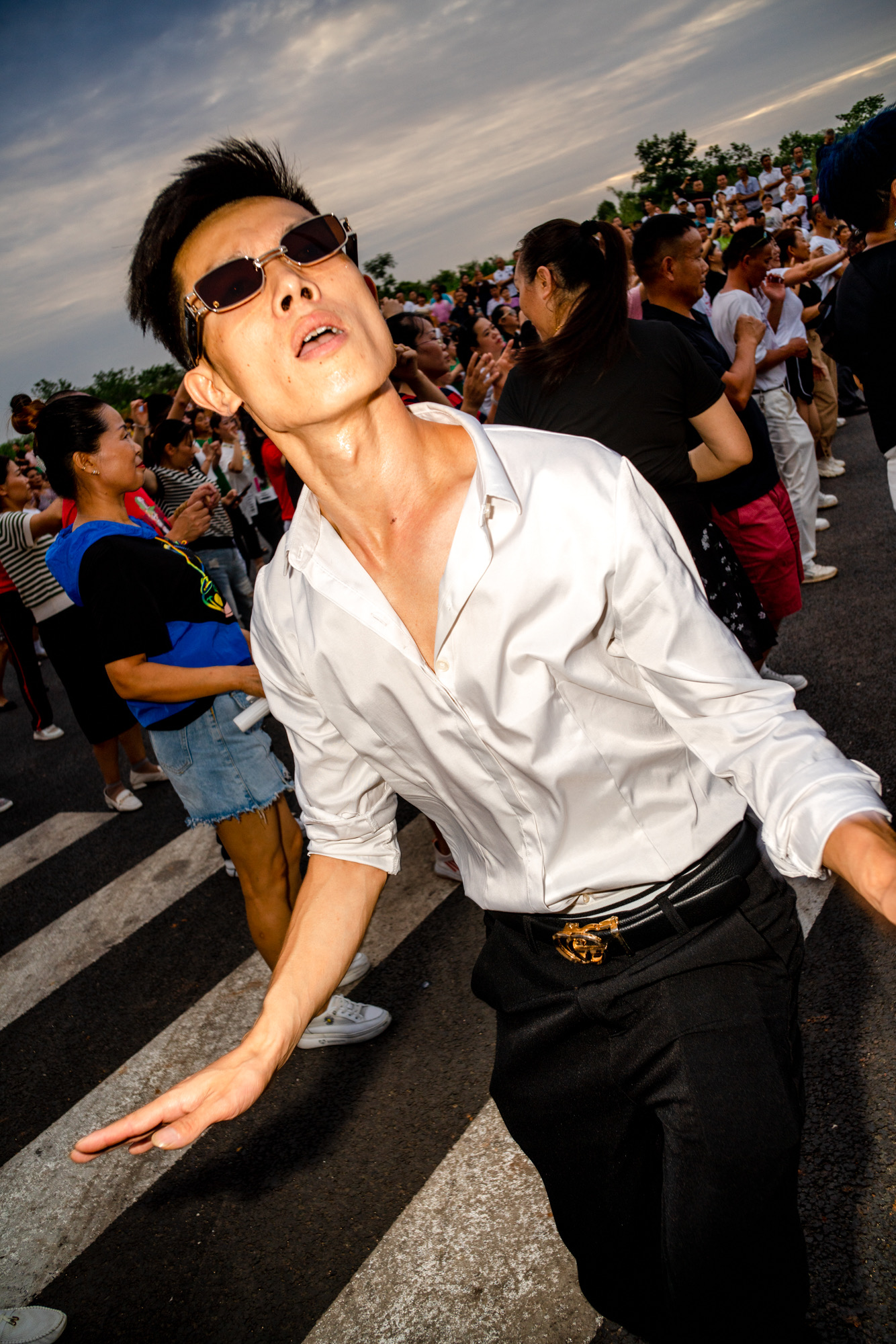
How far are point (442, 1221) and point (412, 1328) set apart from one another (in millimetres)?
298

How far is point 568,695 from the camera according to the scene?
151 cm

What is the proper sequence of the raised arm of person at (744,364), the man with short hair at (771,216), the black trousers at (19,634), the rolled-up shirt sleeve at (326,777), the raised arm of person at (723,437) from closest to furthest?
the rolled-up shirt sleeve at (326,777) → the raised arm of person at (723,437) → the raised arm of person at (744,364) → the black trousers at (19,634) → the man with short hair at (771,216)

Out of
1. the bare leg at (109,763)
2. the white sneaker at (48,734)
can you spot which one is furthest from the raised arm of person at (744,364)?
the white sneaker at (48,734)

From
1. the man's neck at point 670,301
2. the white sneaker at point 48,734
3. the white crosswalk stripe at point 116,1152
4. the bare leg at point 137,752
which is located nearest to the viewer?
the white crosswalk stripe at point 116,1152

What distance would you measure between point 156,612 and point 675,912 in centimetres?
225

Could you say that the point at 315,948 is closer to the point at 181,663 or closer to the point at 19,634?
the point at 181,663

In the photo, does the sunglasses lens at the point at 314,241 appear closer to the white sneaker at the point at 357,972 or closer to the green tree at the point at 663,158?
the white sneaker at the point at 357,972

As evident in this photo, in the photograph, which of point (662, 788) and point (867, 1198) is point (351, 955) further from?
point (867, 1198)

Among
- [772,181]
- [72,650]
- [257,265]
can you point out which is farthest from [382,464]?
[772,181]

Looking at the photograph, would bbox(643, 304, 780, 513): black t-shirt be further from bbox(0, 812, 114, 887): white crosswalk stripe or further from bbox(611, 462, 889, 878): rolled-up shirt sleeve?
bbox(0, 812, 114, 887): white crosswalk stripe

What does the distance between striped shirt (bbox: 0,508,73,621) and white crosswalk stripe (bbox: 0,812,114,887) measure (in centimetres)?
148

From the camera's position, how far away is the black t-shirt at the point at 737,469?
14.7ft

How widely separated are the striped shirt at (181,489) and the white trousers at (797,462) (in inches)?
173

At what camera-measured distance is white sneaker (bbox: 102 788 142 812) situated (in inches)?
256
